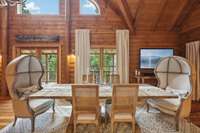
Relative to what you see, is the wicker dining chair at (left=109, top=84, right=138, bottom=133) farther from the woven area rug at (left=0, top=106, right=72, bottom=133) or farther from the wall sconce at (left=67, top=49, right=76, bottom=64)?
the wall sconce at (left=67, top=49, right=76, bottom=64)

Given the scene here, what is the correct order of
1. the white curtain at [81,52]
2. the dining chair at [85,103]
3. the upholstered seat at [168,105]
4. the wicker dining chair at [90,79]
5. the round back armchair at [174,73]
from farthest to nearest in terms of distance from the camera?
the white curtain at [81,52] < the wicker dining chair at [90,79] < the round back armchair at [174,73] < the upholstered seat at [168,105] < the dining chair at [85,103]

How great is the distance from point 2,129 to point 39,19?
5.34m

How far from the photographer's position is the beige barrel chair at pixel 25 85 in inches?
176

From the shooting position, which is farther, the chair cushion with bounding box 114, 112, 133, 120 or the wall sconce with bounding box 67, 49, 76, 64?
the wall sconce with bounding box 67, 49, 76, 64

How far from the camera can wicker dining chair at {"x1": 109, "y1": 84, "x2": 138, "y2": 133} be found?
405 cm

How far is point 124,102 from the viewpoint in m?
Result: 4.12

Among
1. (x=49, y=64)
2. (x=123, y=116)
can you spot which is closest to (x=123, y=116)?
(x=123, y=116)

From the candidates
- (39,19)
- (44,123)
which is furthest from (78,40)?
(44,123)

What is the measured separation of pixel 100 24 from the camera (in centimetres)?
893

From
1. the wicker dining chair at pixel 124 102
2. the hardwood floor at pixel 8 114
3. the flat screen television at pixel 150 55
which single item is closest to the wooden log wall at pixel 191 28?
the flat screen television at pixel 150 55

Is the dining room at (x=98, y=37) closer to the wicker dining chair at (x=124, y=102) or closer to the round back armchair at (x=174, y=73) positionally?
the round back armchair at (x=174, y=73)

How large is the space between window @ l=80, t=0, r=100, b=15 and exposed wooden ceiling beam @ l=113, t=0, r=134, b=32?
1.38 meters

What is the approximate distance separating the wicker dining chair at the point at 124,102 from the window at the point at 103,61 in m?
4.89

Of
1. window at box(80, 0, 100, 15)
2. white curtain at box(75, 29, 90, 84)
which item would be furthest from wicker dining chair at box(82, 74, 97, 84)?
window at box(80, 0, 100, 15)
